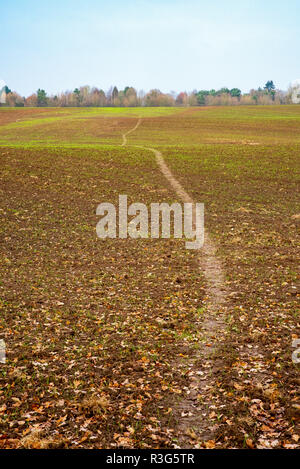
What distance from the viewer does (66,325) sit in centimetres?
1141

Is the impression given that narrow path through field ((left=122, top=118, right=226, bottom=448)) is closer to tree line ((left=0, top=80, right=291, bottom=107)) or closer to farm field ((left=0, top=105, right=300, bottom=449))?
farm field ((left=0, top=105, right=300, bottom=449))

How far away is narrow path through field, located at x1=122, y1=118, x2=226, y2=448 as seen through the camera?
739 cm

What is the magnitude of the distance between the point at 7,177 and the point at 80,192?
6.81m

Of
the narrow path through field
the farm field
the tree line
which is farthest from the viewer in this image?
the tree line

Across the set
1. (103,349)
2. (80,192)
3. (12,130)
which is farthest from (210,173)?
(12,130)

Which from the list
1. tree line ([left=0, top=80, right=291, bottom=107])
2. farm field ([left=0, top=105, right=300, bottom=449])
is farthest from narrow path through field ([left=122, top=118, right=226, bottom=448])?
tree line ([left=0, top=80, right=291, bottom=107])

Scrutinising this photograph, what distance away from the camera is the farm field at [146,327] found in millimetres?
7496

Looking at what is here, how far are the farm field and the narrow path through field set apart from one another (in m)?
0.04

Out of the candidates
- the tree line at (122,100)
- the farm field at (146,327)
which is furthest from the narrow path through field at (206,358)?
the tree line at (122,100)

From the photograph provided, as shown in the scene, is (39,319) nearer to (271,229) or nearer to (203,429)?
(203,429)

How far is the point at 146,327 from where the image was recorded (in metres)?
11.3

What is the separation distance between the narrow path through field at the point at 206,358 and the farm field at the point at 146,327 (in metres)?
0.04

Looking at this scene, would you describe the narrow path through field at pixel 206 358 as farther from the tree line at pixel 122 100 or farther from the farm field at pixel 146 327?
the tree line at pixel 122 100

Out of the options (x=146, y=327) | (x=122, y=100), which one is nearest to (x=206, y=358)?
(x=146, y=327)
